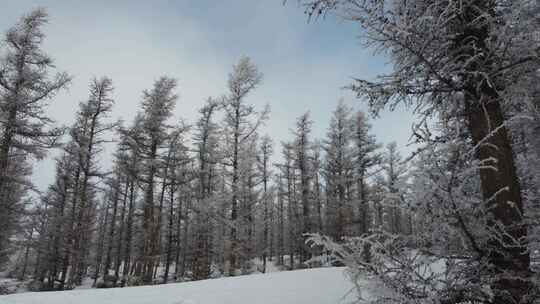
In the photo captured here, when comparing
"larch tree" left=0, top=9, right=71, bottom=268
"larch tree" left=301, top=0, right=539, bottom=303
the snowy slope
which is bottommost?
the snowy slope

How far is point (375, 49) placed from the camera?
3.27m

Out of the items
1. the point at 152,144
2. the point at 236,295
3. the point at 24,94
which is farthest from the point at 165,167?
the point at 236,295

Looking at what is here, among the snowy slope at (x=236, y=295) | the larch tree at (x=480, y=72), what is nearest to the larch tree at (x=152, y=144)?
the snowy slope at (x=236, y=295)

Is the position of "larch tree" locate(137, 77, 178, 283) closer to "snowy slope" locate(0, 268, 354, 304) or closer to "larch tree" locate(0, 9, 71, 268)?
"larch tree" locate(0, 9, 71, 268)

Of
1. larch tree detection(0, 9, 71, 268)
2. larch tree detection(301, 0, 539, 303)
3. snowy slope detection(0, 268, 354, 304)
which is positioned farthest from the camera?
larch tree detection(0, 9, 71, 268)

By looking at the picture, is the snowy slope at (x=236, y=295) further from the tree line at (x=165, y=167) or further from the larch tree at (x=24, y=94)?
the larch tree at (x=24, y=94)

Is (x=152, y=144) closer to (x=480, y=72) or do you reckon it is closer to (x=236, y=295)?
(x=236, y=295)

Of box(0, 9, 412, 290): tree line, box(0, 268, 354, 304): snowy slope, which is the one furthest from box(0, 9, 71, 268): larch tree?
box(0, 268, 354, 304): snowy slope

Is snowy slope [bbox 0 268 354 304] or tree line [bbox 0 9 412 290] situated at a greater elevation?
tree line [bbox 0 9 412 290]

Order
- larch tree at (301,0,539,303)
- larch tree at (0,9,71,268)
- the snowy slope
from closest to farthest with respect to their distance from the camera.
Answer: larch tree at (301,0,539,303), the snowy slope, larch tree at (0,9,71,268)

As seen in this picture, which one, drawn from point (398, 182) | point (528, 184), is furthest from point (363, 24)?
point (528, 184)

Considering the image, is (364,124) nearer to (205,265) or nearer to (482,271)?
(205,265)

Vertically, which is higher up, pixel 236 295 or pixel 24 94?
pixel 24 94

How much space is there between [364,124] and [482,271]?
2041 centimetres
